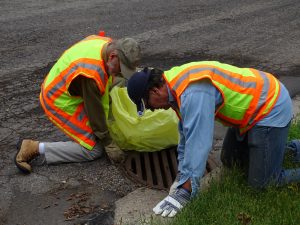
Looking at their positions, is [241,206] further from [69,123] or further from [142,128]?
[69,123]

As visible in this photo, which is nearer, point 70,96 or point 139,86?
point 139,86

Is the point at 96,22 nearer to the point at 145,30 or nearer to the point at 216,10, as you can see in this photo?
the point at 145,30

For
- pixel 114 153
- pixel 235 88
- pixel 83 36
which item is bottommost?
pixel 83 36

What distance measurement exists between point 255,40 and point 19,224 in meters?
5.55

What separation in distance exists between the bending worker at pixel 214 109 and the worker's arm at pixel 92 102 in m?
0.82

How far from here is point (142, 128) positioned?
165 inches

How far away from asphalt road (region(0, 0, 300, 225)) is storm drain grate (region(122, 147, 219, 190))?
0.12 metres

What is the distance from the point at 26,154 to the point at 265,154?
6.24 feet

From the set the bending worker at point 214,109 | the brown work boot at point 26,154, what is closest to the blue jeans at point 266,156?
the bending worker at point 214,109

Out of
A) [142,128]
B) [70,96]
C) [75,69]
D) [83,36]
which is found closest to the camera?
[75,69]

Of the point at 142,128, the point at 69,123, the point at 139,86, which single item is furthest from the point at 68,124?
the point at 139,86

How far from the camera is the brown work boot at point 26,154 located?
13.1 feet

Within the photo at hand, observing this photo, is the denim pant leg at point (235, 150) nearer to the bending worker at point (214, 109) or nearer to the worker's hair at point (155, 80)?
the bending worker at point (214, 109)

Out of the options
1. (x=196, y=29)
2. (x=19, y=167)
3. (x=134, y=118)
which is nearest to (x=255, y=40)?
(x=196, y=29)
